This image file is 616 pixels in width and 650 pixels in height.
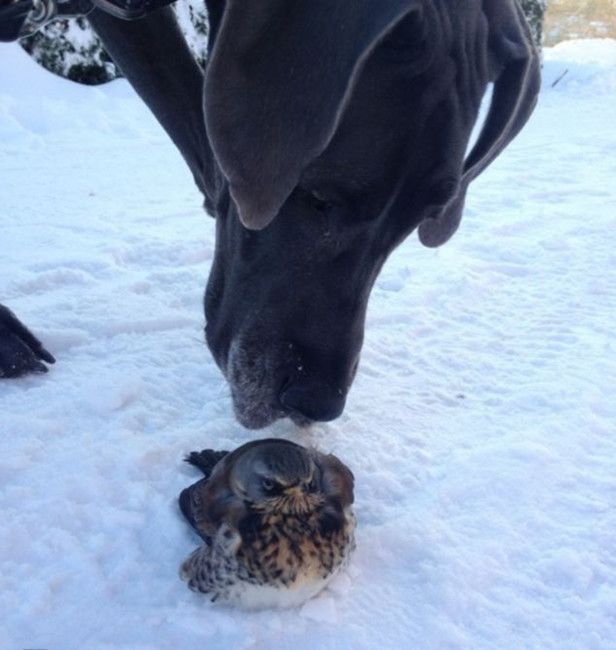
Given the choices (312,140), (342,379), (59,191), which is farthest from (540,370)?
(59,191)

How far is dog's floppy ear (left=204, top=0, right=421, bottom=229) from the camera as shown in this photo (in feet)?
5.21

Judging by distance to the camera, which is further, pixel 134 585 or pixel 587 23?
pixel 587 23

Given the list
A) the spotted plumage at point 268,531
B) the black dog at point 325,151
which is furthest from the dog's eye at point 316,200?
the spotted plumage at point 268,531

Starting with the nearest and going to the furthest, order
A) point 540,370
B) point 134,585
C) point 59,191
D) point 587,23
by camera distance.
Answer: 1. point 134,585
2. point 540,370
3. point 59,191
4. point 587,23

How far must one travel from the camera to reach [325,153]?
1821 mm

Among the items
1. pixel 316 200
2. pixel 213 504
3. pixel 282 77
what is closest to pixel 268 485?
pixel 213 504

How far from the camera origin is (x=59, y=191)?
464 centimetres

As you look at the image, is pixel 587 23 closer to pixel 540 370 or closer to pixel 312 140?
pixel 540 370

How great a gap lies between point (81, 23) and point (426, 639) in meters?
6.76

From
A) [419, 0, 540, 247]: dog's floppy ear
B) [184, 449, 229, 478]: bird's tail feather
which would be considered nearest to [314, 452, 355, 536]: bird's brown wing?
[184, 449, 229, 478]: bird's tail feather

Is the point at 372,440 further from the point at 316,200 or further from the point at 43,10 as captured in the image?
the point at 43,10

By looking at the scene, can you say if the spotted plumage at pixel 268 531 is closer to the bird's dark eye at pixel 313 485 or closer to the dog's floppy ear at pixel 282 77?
the bird's dark eye at pixel 313 485

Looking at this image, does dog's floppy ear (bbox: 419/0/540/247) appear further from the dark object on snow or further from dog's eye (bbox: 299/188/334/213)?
the dark object on snow

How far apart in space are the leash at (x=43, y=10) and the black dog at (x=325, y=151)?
0.75 ft
